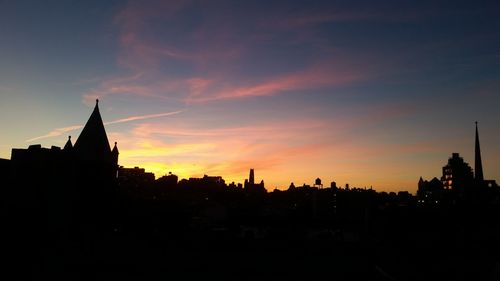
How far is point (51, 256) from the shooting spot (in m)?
24.8

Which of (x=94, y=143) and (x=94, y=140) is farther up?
(x=94, y=140)

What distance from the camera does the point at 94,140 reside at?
46.6 metres

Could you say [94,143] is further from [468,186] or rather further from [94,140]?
[468,186]

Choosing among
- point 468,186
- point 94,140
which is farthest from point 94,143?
point 468,186

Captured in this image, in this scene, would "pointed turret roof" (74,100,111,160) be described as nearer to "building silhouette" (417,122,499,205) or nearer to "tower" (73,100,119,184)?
"tower" (73,100,119,184)

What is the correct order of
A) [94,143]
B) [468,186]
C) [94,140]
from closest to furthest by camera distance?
[94,143], [94,140], [468,186]

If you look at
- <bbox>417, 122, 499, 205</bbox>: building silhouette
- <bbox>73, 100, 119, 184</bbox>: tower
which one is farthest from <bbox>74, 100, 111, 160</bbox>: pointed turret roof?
<bbox>417, 122, 499, 205</bbox>: building silhouette

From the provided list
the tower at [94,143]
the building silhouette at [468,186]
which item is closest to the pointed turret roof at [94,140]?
the tower at [94,143]

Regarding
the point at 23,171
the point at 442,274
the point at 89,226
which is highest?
the point at 23,171

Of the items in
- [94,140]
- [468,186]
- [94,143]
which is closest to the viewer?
[94,143]

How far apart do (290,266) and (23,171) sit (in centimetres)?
1864

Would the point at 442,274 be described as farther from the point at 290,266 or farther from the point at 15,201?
the point at 15,201

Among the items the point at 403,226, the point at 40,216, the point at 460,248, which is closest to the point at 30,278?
the point at 40,216

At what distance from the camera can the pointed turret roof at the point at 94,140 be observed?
4584 centimetres
